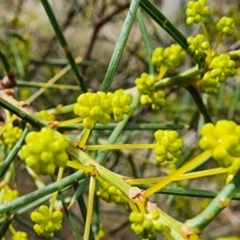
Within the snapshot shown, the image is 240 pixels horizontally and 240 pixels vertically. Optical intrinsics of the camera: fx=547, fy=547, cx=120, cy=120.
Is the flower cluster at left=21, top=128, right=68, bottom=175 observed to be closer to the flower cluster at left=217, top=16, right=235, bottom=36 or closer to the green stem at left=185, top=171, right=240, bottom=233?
the green stem at left=185, top=171, right=240, bottom=233

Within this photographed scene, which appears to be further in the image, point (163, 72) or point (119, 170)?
point (119, 170)

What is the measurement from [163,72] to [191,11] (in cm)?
8

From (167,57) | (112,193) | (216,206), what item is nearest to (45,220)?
(112,193)

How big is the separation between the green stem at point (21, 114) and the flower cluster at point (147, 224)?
209mm

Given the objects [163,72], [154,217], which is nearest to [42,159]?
[154,217]

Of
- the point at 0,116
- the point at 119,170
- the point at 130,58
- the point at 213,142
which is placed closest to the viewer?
the point at 213,142

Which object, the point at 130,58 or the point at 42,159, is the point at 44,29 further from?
the point at 42,159

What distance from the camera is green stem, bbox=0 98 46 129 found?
0.52m

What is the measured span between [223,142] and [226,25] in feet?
0.99

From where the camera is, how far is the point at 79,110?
0.43 m

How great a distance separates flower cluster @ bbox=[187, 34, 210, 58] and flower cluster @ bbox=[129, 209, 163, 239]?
0.26 m

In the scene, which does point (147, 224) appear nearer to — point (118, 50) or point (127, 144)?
point (127, 144)

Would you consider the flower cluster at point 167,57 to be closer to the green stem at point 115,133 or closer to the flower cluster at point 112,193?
the green stem at point 115,133

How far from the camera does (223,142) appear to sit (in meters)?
0.33
